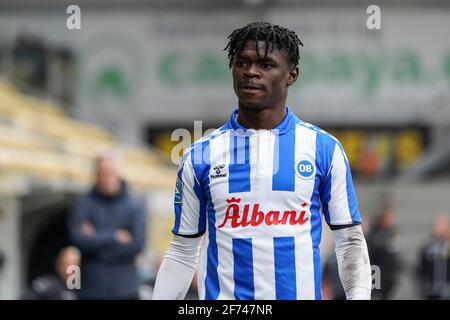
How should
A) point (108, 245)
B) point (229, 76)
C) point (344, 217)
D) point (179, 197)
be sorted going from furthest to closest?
point (229, 76) < point (108, 245) < point (179, 197) < point (344, 217)

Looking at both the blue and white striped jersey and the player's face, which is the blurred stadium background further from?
the player's face

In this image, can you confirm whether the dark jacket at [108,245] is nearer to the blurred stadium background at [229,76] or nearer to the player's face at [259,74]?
the player's face at [259,74]

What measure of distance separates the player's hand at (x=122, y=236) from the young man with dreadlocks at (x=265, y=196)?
3.55 m

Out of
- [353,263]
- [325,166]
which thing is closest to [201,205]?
[325,166]

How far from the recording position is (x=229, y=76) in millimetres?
21281

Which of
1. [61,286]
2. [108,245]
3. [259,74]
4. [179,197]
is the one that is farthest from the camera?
[61,286]

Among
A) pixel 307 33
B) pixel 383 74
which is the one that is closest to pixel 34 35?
pixel 307 33

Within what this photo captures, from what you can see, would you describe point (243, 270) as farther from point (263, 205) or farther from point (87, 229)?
point (87, 229)

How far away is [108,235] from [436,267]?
256 inches

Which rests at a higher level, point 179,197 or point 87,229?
point 179,197

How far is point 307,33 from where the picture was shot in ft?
71.2

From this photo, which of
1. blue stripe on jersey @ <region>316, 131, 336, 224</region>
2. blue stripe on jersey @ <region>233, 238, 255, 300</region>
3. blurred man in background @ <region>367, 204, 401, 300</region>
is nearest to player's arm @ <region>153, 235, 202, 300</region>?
blue stripe on jersey @ <region>233, 238, 255, 300</region>
